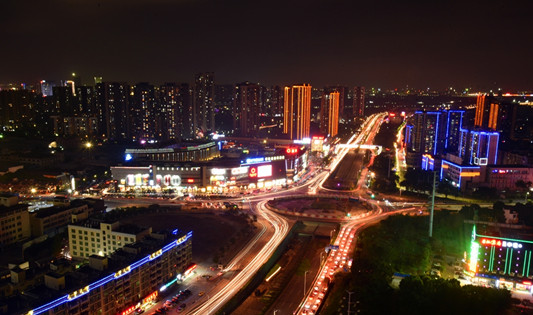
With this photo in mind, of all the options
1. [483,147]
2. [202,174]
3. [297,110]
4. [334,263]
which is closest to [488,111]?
[483,147]

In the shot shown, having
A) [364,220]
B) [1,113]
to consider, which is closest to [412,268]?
[364,220]

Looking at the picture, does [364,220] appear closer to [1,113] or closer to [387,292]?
[387,292]

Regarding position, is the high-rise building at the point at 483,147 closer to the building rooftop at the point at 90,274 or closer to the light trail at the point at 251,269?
the light trail at the point at 251,269

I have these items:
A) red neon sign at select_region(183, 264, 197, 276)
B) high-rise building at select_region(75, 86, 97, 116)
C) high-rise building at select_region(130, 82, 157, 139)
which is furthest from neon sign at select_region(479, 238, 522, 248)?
high-rise building at select_region(75, 86, 97, 116)

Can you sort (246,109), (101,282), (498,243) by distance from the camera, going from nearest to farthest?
1. (101,282)
2. (498,243)
3. (246,109)

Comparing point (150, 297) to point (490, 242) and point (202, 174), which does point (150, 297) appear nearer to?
point (490, 242)
